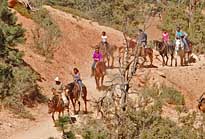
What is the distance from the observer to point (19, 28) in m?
26.2

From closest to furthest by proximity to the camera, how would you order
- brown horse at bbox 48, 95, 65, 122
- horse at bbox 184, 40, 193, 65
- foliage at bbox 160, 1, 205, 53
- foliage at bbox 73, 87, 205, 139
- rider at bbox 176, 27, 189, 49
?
1. foliage at bbox 73, 87, 205, 139
2. brown horse at bbox 48, 95, 65, 122
3. rider at bbox 176, 27, 189, 49
4. horse at bbox 184, 40, 193, 65
5. foliage at bbox 160, 1, 205, 53

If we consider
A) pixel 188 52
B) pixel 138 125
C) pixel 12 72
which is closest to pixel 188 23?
pixel 188 52

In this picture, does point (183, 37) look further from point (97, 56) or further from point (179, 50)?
point (97, 56)

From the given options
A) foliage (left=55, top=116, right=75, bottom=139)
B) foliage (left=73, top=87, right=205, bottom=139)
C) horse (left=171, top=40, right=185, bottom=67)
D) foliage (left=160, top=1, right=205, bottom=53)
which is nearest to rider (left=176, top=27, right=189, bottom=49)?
horse (left=171, top=40, right=185, bottom=67)

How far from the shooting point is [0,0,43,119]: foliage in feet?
76.8

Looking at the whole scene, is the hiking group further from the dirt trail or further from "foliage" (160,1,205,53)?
"foliage" (160,1,205,53)

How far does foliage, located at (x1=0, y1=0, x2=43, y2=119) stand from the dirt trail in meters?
0.99

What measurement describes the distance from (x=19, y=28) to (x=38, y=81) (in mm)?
2633

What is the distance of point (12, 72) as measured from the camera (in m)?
25.0

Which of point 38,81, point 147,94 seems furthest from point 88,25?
point 147,94

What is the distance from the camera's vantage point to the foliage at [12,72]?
23.4 m

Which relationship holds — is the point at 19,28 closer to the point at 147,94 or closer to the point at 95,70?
the point at 95,70

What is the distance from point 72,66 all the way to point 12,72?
786 cm

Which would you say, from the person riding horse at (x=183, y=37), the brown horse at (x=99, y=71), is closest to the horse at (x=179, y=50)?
the person riding horse at (x=183, y=37)
